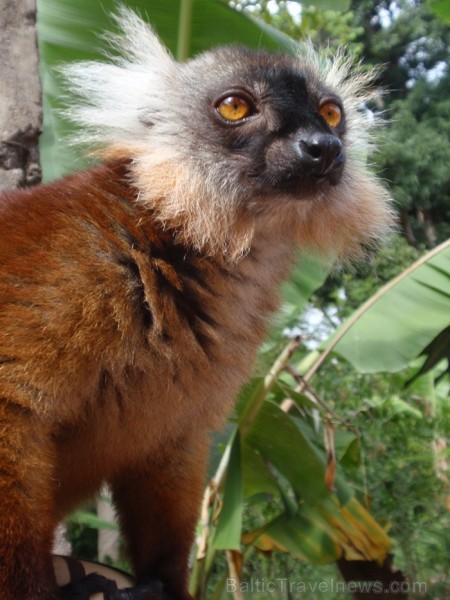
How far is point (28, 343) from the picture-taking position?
7.77 feet

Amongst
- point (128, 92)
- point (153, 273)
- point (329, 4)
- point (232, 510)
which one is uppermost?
point (329, 4)

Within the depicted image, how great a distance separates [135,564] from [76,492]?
16.4 inches

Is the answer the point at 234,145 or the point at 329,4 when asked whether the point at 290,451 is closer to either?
the point at 234,145

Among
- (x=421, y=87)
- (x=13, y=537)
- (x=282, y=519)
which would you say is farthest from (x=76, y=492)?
(x=421, y=87)

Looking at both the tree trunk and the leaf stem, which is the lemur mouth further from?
the leaf stem

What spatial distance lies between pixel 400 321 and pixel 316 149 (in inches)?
81.9

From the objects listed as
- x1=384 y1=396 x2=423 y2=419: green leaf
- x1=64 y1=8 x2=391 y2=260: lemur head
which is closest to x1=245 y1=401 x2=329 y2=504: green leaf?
x1=64 y1=8 x2=391 y2=260: lemur head

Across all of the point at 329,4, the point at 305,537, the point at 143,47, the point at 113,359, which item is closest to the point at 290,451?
the point at 305,537

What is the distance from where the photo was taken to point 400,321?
4.61 meters

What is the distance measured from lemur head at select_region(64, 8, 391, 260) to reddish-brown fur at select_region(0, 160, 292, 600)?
98 mm

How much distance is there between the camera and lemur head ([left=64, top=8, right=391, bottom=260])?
2.86m

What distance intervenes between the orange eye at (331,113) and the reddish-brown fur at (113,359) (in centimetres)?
54

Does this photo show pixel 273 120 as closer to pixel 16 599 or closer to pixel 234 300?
pixel 234 300

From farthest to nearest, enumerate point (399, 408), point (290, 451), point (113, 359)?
point (399, 408)
point (290, 451)
point (113, 359)
